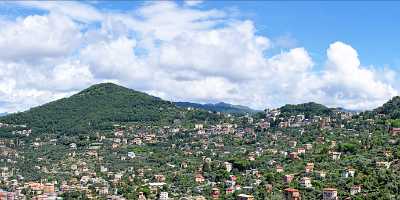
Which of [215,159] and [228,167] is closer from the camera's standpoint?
[228,167]

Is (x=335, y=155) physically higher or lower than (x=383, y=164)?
higher

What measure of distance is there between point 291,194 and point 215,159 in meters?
31.0

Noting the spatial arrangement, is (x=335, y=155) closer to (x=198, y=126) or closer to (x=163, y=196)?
(x=163, y=196)

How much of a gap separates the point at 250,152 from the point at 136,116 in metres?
48.9

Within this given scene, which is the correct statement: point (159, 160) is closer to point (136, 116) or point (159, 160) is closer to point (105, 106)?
point (136, 116)

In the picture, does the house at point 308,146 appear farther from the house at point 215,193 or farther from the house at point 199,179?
the house at point 215,193

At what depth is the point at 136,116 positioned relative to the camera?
126500 millimetres

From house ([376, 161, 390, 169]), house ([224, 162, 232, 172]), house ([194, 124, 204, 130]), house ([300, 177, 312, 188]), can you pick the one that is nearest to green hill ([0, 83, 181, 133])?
house ([194, 124, 204, 130])

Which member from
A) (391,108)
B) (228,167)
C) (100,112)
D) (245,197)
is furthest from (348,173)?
(100,112)

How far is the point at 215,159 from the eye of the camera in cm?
8006

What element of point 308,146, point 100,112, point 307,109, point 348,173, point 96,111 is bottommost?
point 348,173

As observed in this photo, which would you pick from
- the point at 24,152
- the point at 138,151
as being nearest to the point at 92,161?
the point at 138,151

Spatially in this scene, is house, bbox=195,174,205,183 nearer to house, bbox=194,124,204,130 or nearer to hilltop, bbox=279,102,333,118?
house, bbox=194,124,204,130

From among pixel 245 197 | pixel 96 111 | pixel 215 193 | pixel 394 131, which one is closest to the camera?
pixel 245 197
